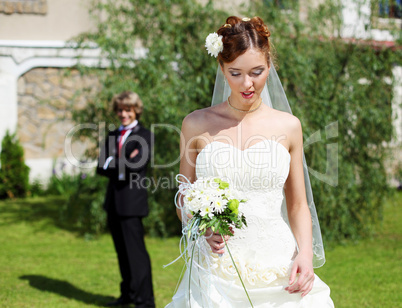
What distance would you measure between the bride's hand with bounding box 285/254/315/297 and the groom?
3093 millimetres

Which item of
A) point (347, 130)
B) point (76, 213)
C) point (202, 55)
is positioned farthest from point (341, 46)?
point (76, 213)

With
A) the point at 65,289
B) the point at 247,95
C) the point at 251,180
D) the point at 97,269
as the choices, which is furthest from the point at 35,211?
the point at 247,95

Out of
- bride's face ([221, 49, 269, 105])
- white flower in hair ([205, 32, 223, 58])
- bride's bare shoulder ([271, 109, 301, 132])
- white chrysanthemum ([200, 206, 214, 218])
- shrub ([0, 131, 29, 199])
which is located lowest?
shrub ([0, 131, 29, 199])

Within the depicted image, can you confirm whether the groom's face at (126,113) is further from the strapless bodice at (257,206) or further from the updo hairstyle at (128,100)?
the strapless bodice at (257,206)

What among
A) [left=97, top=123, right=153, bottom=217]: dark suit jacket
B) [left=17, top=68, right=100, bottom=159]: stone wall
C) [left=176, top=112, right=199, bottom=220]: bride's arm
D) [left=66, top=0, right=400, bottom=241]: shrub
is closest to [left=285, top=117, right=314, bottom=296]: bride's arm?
[left=176, top=112, right=199, bottom=220]: bride's arm

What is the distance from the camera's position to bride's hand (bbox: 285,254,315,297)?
8.50 ft

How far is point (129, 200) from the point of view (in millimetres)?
5602

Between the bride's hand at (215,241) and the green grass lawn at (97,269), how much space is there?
3.28 meters

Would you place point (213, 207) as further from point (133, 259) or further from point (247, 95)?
point (133, 259)

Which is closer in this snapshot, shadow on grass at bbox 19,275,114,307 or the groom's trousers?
the groom's trousers

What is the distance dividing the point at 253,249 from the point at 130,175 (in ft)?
9.99

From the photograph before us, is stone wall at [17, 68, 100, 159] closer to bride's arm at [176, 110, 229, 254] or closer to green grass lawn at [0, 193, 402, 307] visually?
green grass lawn at [0, 193, 402, 307]

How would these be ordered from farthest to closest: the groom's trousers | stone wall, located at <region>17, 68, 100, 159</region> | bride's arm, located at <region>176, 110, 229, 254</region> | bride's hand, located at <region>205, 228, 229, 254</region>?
stone wall, located at <region>17, 68, 100, 159</region>
the groom's trousers
bride's arm, located at <region>176, 110, 229, 254</region>
bride's hand, located at <region>205, 228, 229, 254</region>

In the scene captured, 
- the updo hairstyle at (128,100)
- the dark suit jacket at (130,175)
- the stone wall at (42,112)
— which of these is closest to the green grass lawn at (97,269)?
the dark suit jacket at (130,175)
